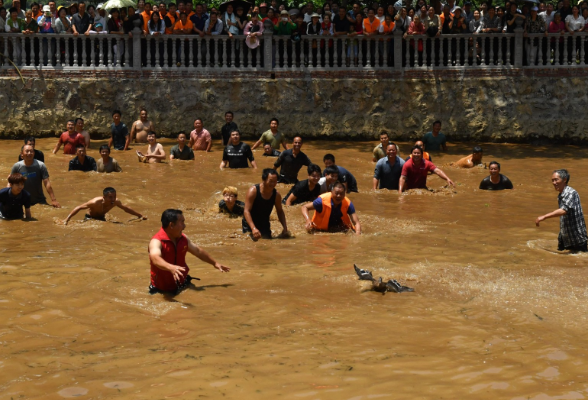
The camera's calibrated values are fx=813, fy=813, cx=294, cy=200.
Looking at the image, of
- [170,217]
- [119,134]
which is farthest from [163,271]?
[119,134]

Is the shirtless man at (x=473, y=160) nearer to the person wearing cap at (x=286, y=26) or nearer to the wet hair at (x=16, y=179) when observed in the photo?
the person wearing cap at (x=286, y=26)

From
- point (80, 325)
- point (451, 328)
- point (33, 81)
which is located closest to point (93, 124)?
point (33, 81)

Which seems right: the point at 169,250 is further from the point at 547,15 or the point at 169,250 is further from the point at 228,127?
the point at 547,15

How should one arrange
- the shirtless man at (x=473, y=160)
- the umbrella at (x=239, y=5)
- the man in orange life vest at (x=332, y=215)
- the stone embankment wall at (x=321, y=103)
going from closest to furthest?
the man in orange life vest at (x=332, y=215), the shirtless man at (x=473, y=160), the stone embankment wall at (x=321, y=103), the umbrella at (x=239, y=5)

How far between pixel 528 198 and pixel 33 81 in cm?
1265

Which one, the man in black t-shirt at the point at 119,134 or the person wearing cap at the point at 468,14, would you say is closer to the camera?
the man in black t-shirt at the point at 119,134

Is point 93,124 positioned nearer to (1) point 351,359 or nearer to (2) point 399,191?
(2) point 399,191

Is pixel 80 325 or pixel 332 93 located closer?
pixel 80 325

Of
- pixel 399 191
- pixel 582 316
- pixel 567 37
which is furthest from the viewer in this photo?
pixel 567 37

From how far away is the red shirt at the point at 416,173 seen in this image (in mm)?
15539

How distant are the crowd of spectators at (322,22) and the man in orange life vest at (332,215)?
9072 millimetres

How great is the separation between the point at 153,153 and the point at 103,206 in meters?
5.65

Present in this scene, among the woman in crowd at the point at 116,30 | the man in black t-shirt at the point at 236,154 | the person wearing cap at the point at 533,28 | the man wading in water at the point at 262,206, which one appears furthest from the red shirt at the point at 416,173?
the woman in crowd at the point at 116,30

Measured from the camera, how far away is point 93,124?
21078 millimetres
